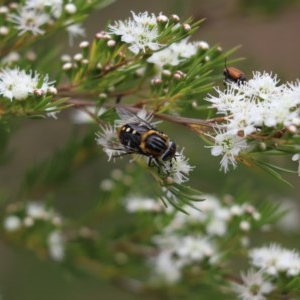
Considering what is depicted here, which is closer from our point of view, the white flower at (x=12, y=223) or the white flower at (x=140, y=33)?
the white flower at (x=140, y=33)

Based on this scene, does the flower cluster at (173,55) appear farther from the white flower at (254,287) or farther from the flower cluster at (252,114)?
the white flower at (254,287)

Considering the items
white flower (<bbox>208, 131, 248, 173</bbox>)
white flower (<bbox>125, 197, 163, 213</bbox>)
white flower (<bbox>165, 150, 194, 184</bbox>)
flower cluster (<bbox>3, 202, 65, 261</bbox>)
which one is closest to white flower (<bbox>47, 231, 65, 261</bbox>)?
flower cluster (<bbox>3, 202, 65, 261</bbox>)

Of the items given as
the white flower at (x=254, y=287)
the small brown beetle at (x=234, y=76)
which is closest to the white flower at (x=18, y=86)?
the small brown beetle at (x=234, y=76)

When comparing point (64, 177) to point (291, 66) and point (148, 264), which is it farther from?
point (291, 66)

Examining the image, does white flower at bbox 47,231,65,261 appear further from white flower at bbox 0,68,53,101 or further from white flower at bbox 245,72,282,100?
white flower at bbox 245,72,282,100

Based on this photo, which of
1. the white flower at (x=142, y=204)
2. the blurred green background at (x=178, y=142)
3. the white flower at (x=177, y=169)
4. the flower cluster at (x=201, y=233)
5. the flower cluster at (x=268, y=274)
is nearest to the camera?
the white flower at (x=177, y=169)

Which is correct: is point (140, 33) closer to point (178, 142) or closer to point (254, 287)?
point (254, 287)

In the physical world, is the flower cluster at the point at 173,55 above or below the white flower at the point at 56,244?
above
